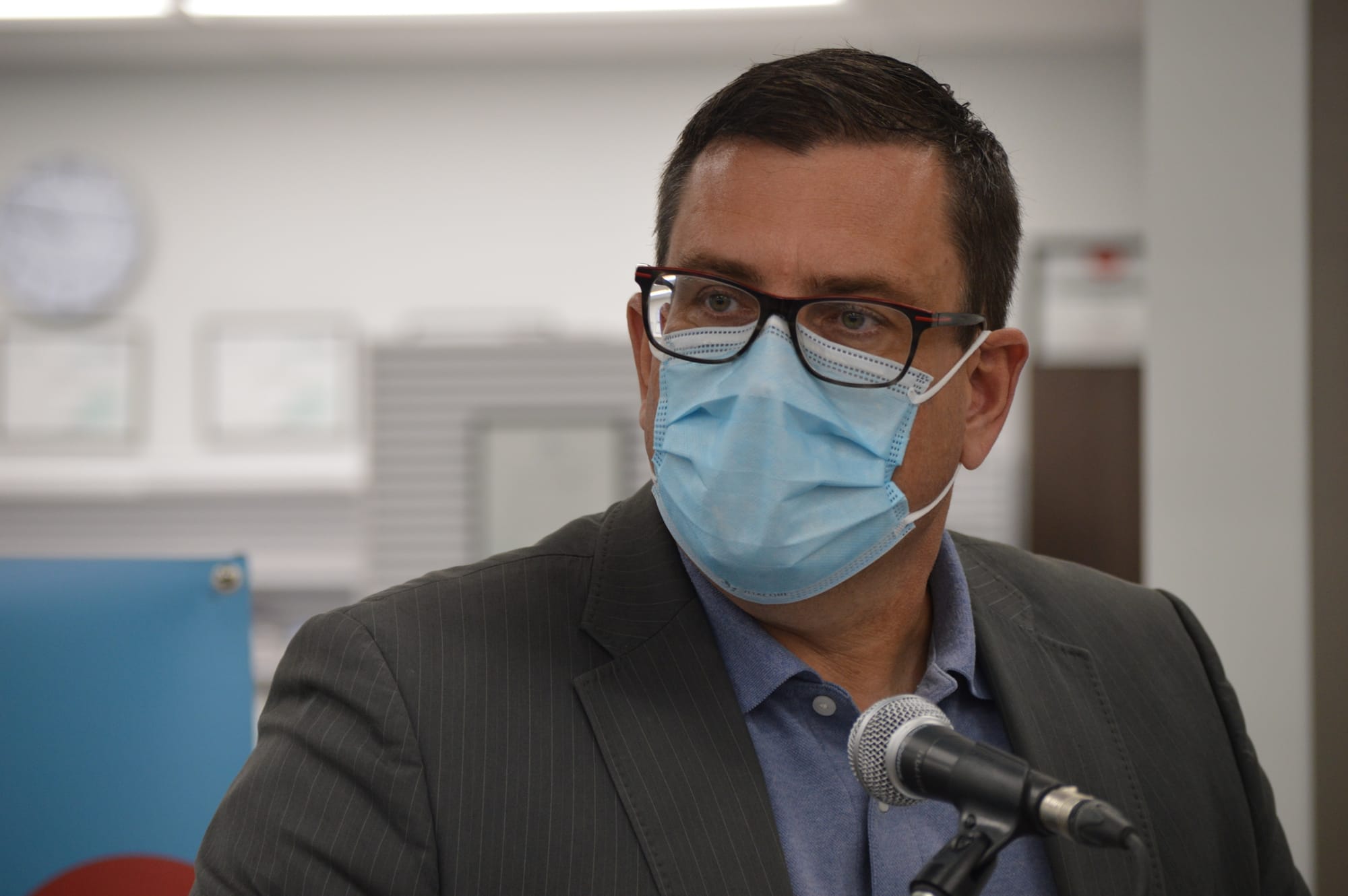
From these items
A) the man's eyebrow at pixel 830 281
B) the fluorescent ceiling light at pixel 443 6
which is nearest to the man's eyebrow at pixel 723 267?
the man's eyebrow at pixel 830 281

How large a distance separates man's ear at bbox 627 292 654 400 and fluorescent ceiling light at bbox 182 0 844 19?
6.24ft

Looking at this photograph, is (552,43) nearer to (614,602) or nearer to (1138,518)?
(1138,518)

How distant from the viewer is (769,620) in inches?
43.5

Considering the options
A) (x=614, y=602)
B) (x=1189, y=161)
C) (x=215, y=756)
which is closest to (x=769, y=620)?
(x=614, y=602)

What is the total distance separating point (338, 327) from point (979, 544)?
3117mm

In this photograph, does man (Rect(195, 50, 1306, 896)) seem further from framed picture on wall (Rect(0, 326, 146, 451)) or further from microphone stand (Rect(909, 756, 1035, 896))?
framed picture on wall (Rect(0, 326, 146, 451))

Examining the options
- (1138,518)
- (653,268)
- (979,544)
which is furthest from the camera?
(1138,518)

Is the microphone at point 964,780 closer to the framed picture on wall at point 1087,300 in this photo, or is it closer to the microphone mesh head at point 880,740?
the microphone mesh head at point 880,740

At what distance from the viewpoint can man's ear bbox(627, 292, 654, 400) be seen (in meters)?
1.18

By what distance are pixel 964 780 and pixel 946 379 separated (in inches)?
19.6

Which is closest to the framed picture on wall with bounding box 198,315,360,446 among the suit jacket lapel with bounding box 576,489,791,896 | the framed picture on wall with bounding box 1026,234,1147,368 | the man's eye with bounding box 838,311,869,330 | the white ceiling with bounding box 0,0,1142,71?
the white ceiling with bounding box 0,0,1142,71

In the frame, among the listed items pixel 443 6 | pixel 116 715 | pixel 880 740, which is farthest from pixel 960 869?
pixel 443 6

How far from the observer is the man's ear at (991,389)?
119 centimetres

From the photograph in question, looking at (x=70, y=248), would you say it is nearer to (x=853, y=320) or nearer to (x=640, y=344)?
(x=640, y=344)
